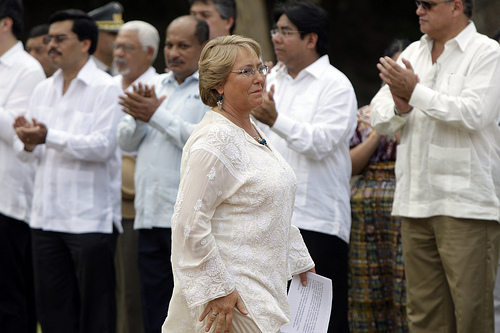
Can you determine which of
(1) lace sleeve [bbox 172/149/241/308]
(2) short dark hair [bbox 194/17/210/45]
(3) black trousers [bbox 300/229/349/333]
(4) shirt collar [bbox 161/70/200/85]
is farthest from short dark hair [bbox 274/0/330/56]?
(1) lace sleeve [bbox 172/149/241/308]

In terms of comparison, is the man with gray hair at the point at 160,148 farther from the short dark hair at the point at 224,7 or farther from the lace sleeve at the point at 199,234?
the lace sleeve at the point at 199,234

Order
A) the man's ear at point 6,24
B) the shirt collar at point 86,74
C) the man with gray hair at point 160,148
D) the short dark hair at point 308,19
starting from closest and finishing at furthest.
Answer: the man with gray hair at point 160,148 < the short dark hair at point 308,19 < the shirt collar at point 86,74 < the man's ear at point 6,24

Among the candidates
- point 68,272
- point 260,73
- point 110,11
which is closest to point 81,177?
point 68,272

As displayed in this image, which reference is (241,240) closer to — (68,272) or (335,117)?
(335,117)

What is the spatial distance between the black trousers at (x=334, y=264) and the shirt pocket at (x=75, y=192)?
152cm

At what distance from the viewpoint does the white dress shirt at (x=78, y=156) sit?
501 cm

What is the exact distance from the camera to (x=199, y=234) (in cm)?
293

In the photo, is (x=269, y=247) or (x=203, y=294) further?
(x=269, y=247)

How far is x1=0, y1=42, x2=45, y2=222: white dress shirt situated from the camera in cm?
543

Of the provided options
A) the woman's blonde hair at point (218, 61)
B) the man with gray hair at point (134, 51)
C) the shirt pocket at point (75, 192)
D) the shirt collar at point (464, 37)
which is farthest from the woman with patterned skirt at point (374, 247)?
the woman's blonde hair at point (218, 61)

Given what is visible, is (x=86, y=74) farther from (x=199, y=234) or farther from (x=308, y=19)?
(x=199, y=234)

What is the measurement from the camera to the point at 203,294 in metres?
2.92

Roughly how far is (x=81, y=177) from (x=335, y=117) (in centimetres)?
181

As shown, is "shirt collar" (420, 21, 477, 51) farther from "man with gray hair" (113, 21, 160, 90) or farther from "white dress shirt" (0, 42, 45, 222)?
"white dress shirt" (0, 42, 45, 222)
